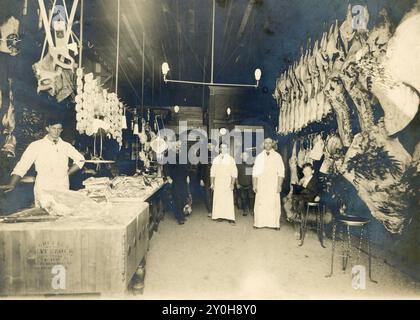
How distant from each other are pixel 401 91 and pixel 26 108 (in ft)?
16.7

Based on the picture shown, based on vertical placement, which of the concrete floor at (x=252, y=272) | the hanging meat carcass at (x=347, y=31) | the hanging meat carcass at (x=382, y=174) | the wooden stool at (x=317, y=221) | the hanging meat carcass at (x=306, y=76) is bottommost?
the concrete floor at (x=252, y=272)

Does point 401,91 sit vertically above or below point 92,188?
above

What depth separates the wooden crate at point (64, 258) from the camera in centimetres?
240

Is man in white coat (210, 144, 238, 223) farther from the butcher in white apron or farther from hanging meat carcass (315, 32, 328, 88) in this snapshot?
the butcher in white apron

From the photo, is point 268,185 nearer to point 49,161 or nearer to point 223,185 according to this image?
point 223,185

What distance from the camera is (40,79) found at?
3932 millimetres

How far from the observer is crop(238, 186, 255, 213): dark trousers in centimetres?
639

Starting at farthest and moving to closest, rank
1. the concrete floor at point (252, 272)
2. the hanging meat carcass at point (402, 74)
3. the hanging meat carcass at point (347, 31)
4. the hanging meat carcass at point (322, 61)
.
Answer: the hanging meat carcass at point (322, 61), the hanging meat carcass at point (347, 31), the hanging meat carcass at point (402, 74), the concrete floor at point (252, 272)

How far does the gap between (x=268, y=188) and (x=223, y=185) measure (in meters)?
0.91

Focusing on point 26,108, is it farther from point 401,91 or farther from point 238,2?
point 401,91

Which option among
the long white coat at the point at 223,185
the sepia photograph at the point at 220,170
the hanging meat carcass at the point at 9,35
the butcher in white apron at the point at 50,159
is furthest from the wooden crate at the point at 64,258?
the long white coat at the point at 223,185

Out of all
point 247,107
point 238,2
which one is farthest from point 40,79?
point 247,107

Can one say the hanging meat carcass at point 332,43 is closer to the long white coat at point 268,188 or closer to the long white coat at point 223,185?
the long white coat at point 268,188

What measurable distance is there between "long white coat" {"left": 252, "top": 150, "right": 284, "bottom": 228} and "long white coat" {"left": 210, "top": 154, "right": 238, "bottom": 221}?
23.6 inches
